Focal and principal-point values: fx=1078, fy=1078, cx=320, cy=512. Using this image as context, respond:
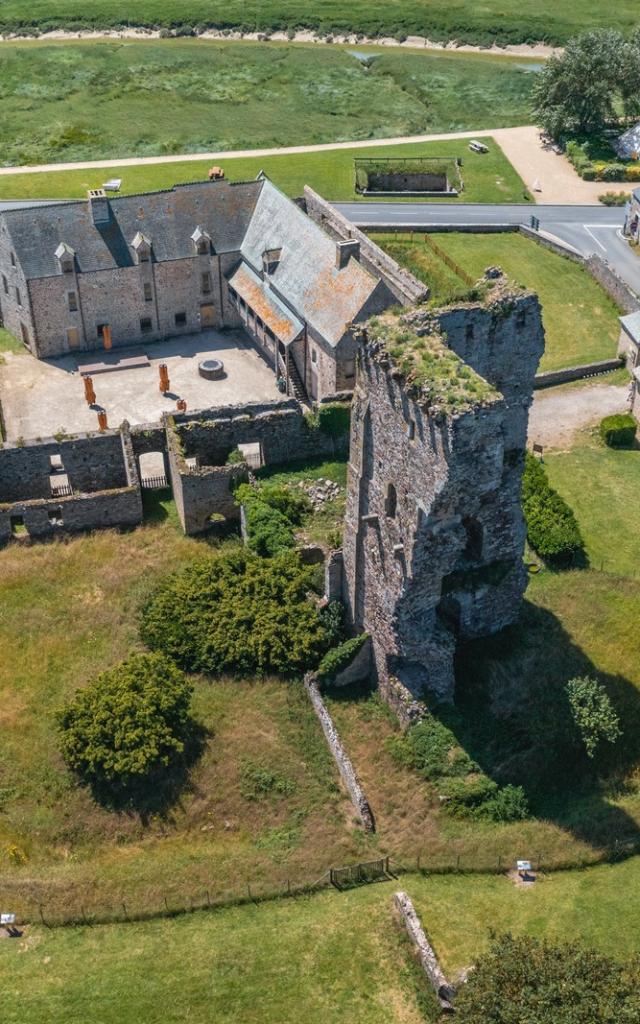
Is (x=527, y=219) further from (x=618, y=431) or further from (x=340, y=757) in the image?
(x=340, y=757)

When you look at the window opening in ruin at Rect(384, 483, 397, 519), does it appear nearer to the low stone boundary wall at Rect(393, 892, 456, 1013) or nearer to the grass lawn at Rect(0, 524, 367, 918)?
the grass lawn at Rect(0, 524, 367, 918)

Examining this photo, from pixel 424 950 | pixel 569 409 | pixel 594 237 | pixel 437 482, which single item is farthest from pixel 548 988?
pixel 594 237

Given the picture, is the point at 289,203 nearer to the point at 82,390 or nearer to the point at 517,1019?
the point at 82,390

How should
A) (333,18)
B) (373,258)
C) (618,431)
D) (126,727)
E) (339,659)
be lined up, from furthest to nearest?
(333,18)
(373,258)
(618,431)
(339,659)
(126,727)

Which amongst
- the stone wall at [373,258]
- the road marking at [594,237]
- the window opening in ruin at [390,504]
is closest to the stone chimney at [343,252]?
the stone wall at [373,258]

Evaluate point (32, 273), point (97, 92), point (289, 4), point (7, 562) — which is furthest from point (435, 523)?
point (289, 4)

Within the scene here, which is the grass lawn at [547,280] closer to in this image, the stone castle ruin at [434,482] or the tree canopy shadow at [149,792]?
the stone castle ruin at [434,482]
